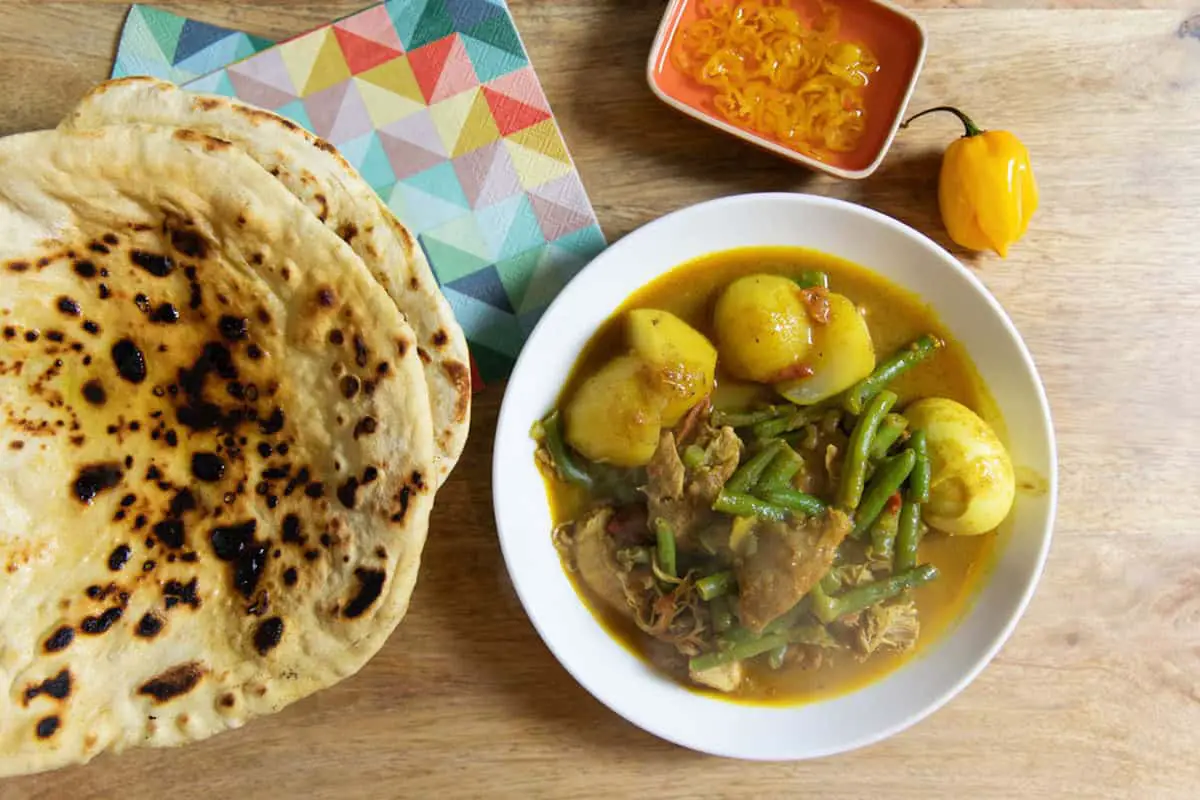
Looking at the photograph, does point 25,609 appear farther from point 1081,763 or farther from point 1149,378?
point 1149,378

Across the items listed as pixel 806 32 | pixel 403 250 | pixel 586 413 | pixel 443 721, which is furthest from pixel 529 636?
pixel 806 32

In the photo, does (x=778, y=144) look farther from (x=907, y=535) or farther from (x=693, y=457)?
(x=907, y=535)

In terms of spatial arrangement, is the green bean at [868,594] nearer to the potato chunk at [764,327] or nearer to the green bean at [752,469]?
the green bean at [752,469]

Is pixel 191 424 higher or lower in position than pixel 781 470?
higher

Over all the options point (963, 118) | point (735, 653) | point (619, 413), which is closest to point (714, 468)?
point (619, 413)

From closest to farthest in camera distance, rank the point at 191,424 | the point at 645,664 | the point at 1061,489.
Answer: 1. the point at 191,424
2. the point at 645,664
3. the point at 1061,489

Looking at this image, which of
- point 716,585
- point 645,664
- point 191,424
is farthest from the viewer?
point 645,664
